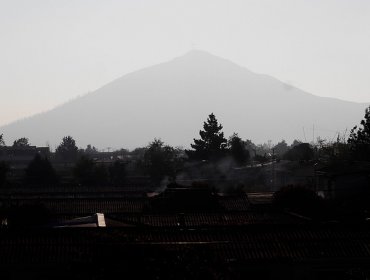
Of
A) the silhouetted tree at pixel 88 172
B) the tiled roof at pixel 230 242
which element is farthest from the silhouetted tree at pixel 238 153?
the tiled roof at pixel 230 242

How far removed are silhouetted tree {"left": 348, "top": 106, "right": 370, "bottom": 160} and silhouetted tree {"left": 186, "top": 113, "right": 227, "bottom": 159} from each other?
17582mm

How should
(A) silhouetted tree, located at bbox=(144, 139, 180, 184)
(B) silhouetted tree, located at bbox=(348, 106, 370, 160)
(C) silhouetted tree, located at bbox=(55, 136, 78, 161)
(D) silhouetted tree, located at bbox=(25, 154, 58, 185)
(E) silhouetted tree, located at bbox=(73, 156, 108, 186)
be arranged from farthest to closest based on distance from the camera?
(C) silhouetted tree, located at bbox=(55, 136, 78, 161) < (A) silhouetted tree, located at bbox=(144, 139, 180, 184) < (E) silhouetted tree, located at bbox=(73, 156, 108, 186) < (D) silhouetted tree, located at bbox=(25, 154, 58, 185) < (B) silhouetted tree, located at bbox=(348, 106, 370, 160)

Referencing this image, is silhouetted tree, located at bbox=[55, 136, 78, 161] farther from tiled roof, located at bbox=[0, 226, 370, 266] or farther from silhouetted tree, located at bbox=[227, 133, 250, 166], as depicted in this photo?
tiled roof, located at bbox=[0, 226, 370, 266]

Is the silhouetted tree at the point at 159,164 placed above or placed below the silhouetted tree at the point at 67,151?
below

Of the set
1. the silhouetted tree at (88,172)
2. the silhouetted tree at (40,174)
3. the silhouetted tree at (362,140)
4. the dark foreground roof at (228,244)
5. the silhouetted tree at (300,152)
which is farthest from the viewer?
the silhouetted tree at (300,152)

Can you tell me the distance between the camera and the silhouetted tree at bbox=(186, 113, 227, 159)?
68125 mm

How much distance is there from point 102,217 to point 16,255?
5054mm

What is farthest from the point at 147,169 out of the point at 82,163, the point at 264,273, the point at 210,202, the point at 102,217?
the point at 264,273

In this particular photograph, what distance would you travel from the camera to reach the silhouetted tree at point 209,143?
68.1 meters

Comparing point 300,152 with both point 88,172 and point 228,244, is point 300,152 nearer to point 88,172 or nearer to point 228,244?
point 88,172

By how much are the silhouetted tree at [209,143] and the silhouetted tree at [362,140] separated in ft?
57.7

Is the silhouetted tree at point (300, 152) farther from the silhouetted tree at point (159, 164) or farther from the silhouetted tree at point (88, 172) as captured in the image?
the silhouetted tree at point (88, 172)

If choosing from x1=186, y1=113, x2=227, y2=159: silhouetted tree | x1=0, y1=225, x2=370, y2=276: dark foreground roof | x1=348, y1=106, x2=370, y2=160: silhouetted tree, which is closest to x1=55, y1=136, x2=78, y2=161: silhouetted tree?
x1=186, y1=113, x2=227, y2=159: silhouetted tree

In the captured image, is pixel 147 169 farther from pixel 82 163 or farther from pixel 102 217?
pixel 102 217
